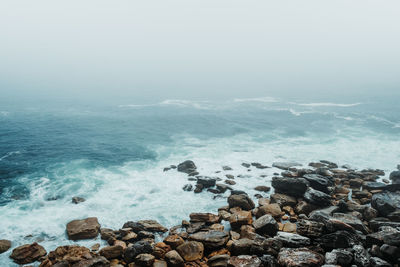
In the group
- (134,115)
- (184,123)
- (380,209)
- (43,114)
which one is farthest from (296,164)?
(43,114)

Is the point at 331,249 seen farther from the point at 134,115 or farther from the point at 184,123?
the point at 134,115

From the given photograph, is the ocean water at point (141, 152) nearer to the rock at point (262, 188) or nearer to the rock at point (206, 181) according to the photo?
the rock at point (262, 188)

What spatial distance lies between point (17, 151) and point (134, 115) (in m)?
41.1

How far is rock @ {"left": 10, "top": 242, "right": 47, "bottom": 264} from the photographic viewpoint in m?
19.6

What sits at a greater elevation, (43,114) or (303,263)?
(43,114)

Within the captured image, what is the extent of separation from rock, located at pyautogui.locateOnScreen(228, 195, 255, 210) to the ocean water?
225cm

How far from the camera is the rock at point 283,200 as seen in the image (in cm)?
2838

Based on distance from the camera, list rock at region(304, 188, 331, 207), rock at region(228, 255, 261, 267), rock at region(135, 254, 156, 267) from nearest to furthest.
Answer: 1. rock at region(228, 255, 261, 267)
2. rock at region(135, 254, 156, 267)
3. rock at region(304, 188, 331, 207)

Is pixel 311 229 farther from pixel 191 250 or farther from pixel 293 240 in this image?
pixel 191 250

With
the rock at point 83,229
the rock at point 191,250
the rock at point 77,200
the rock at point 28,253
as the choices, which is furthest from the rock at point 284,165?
the rock at point 28,253

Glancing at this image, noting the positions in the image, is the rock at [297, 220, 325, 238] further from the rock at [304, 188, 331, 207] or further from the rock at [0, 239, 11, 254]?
the rock at [0, 239, 11, 254]

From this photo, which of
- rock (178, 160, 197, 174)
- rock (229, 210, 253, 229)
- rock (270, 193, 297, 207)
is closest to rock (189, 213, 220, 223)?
rock (229, 210, 253, 229)

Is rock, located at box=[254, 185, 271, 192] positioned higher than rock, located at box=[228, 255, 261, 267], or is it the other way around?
rock, located at box=[228, 255, 261, 267]

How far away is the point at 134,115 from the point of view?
83.1 meters
